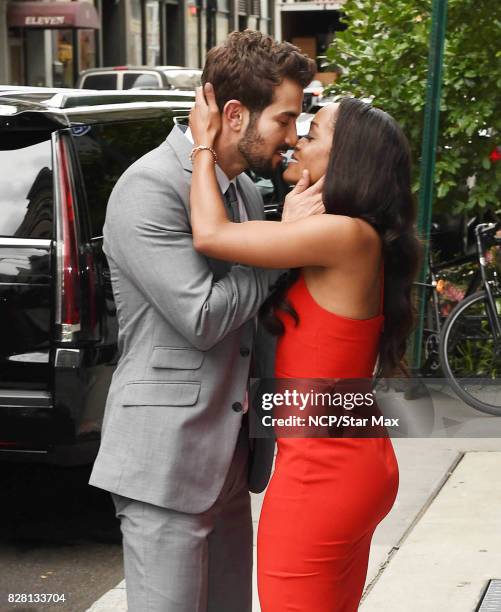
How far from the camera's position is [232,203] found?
2996 millimetres

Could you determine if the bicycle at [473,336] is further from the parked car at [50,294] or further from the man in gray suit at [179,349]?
the man in gray suit at [179,349]

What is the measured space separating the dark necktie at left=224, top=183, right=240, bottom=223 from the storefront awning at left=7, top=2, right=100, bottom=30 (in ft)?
99.6

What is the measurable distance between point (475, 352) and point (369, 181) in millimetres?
4944

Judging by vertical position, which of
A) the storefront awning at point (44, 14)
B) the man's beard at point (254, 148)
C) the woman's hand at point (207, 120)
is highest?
the woman's hand at point (207, 120)

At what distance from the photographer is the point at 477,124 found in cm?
766

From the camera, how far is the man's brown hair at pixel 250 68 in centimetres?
275

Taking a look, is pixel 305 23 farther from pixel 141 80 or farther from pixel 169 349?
pixel 169 349

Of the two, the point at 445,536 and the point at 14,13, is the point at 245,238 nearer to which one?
the point at 445,536

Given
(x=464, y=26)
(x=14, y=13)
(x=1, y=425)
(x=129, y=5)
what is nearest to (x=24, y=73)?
(x=14, y=13)

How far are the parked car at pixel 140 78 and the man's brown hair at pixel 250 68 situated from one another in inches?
939

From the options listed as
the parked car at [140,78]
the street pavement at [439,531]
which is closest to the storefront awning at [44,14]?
the parked car at [140,78]

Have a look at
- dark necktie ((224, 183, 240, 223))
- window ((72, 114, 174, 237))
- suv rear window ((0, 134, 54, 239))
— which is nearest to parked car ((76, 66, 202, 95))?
window ((72, 114, 174, 237))

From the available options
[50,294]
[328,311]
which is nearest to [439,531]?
[50,294]

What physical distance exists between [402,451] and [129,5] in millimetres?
35019
